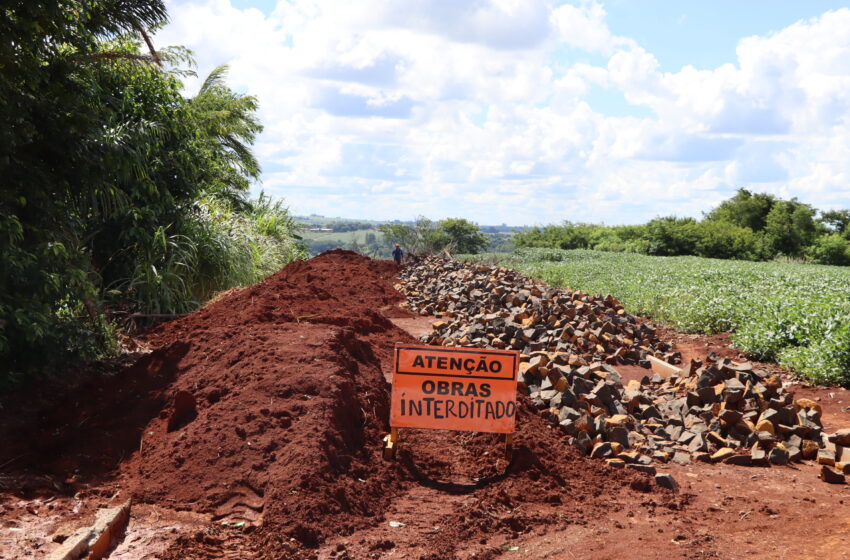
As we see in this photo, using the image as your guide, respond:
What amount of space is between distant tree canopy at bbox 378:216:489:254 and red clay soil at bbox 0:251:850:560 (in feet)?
109

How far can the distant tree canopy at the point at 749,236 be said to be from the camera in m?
47.2

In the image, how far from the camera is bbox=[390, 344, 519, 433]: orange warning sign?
5.25 meters

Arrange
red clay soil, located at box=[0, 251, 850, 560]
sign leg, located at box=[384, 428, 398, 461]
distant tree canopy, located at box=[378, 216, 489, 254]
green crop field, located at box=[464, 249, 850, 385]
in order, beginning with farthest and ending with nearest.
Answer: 1. distant tree canopy, located at box=[378, 216, 489, 254]
2. green crop field, located at box=[464, 249, 850, 385]
3. sign leg, located at box=[384, 428, 398, 461]
4. red clay soil, located at box=[0, 251, 850, 560]

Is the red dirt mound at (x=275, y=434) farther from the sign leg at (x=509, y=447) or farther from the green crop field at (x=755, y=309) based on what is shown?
the green crop field at (x=755, y=309)

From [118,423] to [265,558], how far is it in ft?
7.91

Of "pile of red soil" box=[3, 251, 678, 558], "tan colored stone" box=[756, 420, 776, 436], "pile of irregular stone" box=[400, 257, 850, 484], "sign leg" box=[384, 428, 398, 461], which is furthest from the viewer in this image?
"tan colored stone" box=[756, 420, 776, 436]

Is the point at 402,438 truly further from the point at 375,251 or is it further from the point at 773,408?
the point at 375,251

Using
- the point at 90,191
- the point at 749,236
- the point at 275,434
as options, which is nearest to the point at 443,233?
the point at 749,236

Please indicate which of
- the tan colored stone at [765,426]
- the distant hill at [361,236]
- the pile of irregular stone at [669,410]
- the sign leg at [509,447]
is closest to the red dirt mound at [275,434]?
the sign leg at [509,447]

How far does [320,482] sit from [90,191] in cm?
446

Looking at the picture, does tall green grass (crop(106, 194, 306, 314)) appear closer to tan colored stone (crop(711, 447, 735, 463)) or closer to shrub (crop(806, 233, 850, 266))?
tan colored stone (crop(711, 447, 735, 463))

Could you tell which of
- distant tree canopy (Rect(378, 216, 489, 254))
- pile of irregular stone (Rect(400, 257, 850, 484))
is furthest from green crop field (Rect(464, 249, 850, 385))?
distant tree canopy (Rect(378, 216, 489, 254))

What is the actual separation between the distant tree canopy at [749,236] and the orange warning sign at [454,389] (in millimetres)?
44342

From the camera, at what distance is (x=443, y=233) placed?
Answer: 5294cm
